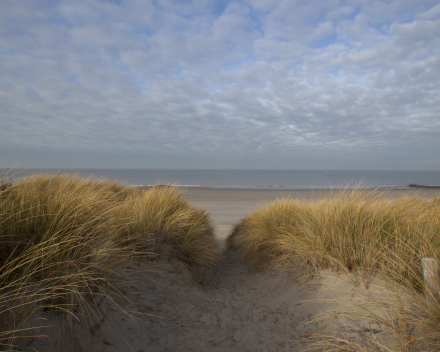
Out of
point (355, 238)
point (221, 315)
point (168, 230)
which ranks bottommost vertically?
point (221, 315)

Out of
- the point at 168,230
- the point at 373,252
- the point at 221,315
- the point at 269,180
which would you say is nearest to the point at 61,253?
the point at 221,315

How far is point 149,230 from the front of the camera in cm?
429

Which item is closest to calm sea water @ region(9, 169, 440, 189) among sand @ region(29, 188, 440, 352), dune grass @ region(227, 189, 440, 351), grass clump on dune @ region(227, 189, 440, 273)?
grass clump on dune @ region(227, 189, 440, 273)

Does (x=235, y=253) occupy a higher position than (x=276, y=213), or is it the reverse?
(x=276, y=213)

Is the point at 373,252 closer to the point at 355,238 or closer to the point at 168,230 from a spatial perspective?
the point at 355,238

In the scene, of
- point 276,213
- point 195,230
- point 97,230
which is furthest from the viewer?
point 276,213

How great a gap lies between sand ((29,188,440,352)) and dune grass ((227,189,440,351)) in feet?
0.63

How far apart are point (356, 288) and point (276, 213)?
2.77 metres

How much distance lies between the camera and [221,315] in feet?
10.8

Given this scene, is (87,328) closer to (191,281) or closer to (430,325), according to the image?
(191,281)

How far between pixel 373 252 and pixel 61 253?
346cm

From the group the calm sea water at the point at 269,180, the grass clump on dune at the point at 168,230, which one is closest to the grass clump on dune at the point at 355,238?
the calm sea water at the point at 269,180

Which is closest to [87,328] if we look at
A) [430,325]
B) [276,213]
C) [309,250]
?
[430,325]

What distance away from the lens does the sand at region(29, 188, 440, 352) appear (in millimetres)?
2367
